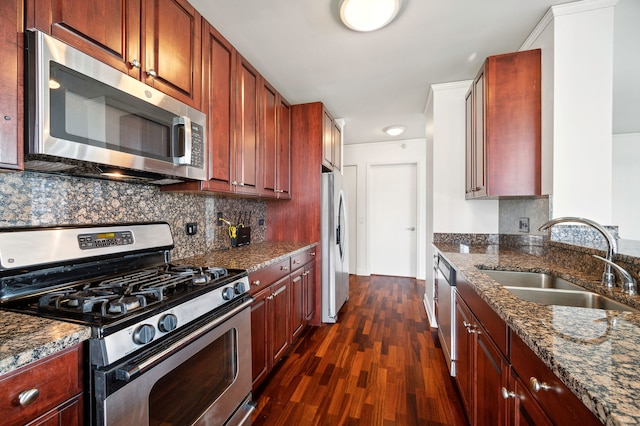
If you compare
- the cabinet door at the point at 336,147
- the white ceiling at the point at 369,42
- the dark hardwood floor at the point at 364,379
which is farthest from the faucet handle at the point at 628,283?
the cabinet door at the point at 336,147

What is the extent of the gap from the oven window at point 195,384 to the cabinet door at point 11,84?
0.90 m

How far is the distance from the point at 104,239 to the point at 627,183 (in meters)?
6.06

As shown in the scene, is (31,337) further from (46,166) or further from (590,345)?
(590,345)

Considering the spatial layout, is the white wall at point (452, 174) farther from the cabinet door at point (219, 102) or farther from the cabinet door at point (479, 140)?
the cabinet door at point (219, 102)

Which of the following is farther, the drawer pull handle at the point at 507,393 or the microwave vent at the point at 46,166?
the microwave vent at the point at 46,166

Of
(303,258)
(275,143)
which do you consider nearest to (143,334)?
(303,258)

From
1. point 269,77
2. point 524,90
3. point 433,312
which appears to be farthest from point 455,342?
point 269,77

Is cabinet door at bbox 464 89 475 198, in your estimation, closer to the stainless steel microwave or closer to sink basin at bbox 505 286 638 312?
sink basin at bbox 505 286 638 312

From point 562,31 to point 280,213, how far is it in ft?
8.61

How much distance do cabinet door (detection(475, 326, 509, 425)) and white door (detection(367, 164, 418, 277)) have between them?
3.58m

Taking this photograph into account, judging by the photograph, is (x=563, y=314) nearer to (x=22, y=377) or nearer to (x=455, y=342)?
(x=455, y=342)

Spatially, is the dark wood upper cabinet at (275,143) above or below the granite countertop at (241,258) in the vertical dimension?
above

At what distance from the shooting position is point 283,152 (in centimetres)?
275

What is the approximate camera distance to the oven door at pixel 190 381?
2.57 feet
